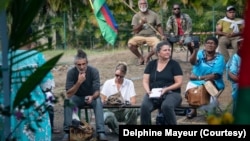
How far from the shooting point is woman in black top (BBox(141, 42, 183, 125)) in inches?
387

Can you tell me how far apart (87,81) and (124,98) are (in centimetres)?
66

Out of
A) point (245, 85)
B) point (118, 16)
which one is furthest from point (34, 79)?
point (118, 16)

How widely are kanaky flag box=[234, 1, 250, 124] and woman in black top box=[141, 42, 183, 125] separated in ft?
21.6

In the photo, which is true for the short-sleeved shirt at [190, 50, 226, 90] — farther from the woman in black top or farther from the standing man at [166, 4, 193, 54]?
the standing man at [166, 4, 193, 54]

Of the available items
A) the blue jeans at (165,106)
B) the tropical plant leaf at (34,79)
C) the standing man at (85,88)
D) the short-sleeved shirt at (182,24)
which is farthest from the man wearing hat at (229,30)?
the tropical plant leaf at (34,79)

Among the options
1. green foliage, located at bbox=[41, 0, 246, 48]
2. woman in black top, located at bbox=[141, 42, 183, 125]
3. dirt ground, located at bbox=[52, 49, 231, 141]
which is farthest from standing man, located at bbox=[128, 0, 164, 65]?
woman in black top, located at bbox=[141, 42, 183, 125]

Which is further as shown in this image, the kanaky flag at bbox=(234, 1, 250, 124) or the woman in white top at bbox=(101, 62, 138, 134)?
the woman in white top at bbox=(101, 62, 138, 134)

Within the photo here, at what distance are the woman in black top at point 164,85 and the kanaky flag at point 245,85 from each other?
259 inches

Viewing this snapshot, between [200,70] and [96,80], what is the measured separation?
71.0 inches

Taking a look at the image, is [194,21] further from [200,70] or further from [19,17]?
[19,17]

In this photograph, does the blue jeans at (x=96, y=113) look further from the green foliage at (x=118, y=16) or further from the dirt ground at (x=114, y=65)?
the green foliage at (x=118, y=16)

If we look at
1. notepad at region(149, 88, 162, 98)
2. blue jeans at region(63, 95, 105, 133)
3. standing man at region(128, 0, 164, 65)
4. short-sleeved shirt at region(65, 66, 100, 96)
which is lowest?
blue jeans at region(63, 95, 105, 133)

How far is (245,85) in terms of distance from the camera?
10.5ft

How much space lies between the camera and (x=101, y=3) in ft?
42.2
